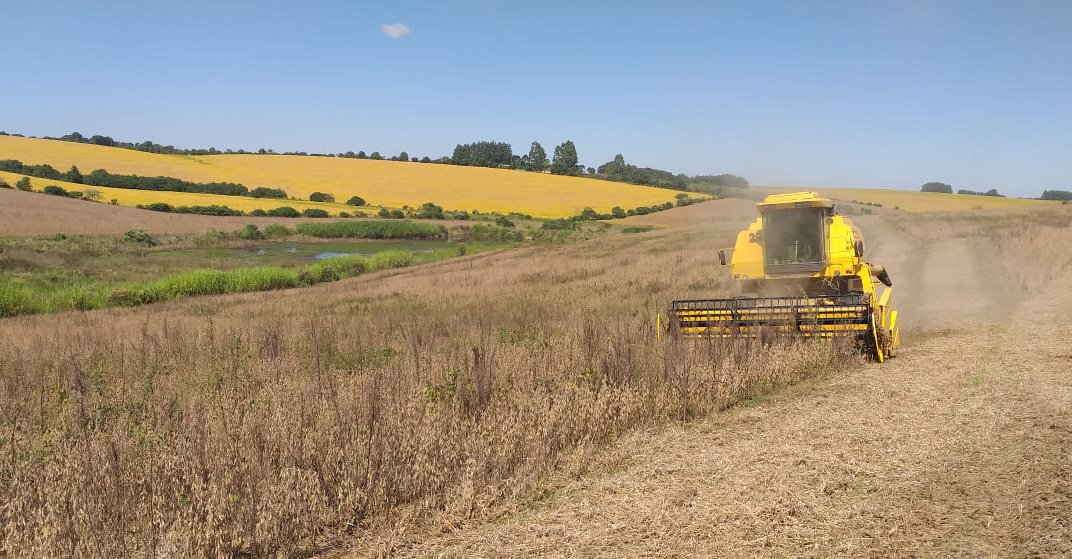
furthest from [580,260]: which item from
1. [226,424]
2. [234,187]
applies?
[234,187]

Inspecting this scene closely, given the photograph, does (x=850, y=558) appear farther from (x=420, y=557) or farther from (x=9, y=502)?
(x=9, y=502)

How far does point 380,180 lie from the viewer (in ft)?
286

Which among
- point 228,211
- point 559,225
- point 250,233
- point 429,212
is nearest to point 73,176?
point 228,211

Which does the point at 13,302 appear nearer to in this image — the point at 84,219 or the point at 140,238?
the point at 140,238

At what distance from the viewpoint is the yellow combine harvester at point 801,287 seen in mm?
9391

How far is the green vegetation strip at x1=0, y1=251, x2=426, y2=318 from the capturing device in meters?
19.9

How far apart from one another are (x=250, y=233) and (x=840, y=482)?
48.2 meters

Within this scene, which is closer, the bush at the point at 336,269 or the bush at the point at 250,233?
the bush at the point at 336,269

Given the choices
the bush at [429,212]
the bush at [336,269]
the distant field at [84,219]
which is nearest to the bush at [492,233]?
the bush at [429,212]

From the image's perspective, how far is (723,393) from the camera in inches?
293

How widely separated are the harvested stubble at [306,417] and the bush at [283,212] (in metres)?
52.0

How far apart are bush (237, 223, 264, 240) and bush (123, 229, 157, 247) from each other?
19.1 ft

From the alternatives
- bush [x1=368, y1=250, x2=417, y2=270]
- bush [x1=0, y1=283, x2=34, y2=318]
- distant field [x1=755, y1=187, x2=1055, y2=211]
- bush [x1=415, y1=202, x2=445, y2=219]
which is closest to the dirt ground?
bush [x1=0, y1=283, x2=34, y2=318]

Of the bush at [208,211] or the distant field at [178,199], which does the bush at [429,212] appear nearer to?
the distant field at [178,199]
